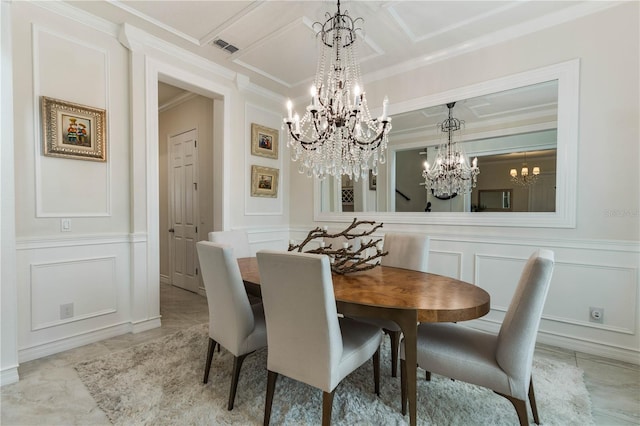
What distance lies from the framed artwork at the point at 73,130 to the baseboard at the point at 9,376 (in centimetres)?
157

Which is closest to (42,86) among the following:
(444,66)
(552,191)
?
(444,66)

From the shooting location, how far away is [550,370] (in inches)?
85.4

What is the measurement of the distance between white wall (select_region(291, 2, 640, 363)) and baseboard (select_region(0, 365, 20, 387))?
3834mm

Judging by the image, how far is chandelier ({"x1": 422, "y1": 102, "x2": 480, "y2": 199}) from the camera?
3.08 meters

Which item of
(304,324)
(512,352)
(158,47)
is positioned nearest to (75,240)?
(158,47)

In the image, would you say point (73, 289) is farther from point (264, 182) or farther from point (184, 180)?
point (264, 182)

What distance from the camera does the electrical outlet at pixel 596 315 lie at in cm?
240

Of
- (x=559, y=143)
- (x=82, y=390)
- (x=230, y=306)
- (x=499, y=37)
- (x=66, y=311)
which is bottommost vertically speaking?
(x=82, y=390)

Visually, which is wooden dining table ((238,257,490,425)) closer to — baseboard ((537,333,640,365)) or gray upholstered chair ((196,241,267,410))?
gray upholstered chair ((196,241,267,410))

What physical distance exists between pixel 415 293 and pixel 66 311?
2831mm

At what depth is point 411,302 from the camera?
1517mm

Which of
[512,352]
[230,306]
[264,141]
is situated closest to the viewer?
[512,352]

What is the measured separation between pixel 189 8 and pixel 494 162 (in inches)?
121

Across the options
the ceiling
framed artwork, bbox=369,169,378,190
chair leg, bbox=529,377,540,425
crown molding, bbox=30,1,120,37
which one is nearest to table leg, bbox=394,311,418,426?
chair leg, bbox=529,377,540,425
